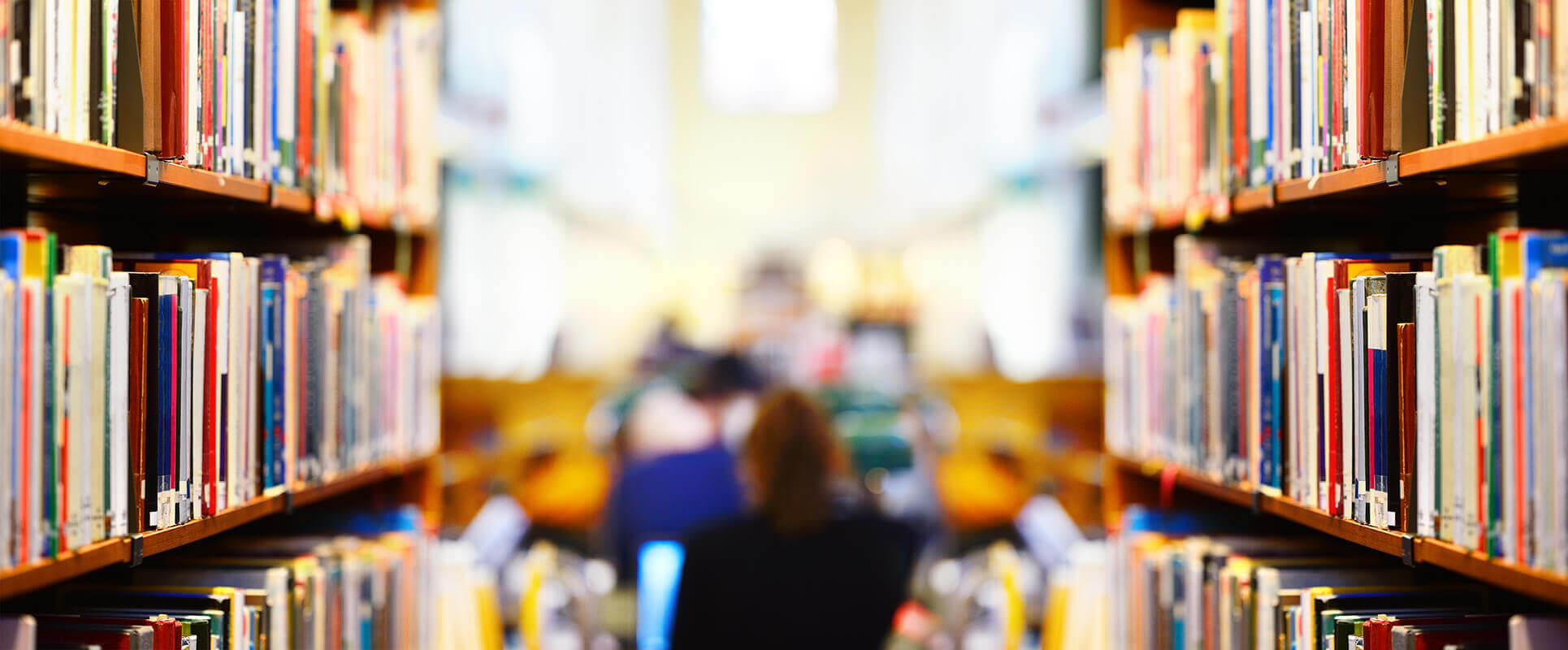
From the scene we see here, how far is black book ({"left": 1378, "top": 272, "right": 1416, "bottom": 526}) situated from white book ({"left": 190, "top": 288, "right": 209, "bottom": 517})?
148cm

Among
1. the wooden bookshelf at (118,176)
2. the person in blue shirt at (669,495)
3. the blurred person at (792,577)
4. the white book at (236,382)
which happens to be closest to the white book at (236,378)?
the white book at (236,382)

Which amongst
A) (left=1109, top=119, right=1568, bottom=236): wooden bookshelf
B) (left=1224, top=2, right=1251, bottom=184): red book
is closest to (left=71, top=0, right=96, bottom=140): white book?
(left=1109, top=119, right=1568, bottom=236): wooden bookshelf

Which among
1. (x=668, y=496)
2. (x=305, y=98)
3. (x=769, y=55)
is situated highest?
(x=769, y=55)

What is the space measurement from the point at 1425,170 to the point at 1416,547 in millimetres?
419

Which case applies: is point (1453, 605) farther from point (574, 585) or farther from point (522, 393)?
point (522, 393)

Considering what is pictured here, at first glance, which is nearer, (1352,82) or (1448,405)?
(1448,405)

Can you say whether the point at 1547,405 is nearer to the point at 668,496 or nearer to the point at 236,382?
the point at 236,382

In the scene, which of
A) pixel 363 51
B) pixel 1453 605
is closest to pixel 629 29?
pixel 363 51

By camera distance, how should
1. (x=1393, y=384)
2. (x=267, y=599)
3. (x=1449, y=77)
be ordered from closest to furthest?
(x=1449, y=77) < (x=1393, y=384) < (x=267, y=599)

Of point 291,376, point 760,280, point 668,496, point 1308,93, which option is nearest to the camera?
point 1308,93

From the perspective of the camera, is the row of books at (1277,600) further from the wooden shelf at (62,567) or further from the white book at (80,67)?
the white book at (80,67)

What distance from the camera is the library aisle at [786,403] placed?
4.10 ft

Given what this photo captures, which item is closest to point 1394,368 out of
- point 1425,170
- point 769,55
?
point 1425,170

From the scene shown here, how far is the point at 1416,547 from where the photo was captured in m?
1.35
